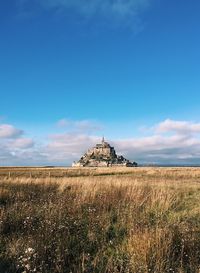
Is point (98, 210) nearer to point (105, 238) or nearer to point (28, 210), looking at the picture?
point (28, 210)

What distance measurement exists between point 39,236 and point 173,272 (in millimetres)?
3093

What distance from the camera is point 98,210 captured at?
1184 centimetres

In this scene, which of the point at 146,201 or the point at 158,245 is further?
the point at 146,201

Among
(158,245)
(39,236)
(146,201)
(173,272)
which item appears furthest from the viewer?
(146,201)

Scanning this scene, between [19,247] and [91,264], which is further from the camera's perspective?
[19,247]

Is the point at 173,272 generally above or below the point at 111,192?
below

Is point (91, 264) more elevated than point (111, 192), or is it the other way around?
point (111, 192)

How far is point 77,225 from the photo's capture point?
30.6 feet

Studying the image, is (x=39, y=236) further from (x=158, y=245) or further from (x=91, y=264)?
(x=158, y=245)

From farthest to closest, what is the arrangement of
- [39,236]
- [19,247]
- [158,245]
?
[39,236] → [19,247] → [158,245]

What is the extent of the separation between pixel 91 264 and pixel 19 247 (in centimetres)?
152

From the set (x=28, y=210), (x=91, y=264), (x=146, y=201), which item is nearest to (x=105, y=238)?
(x=91, y=264)

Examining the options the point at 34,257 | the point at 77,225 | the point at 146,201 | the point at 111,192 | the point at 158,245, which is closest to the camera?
the point at 34,257

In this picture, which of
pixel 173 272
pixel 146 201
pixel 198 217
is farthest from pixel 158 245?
pixel 146 201
